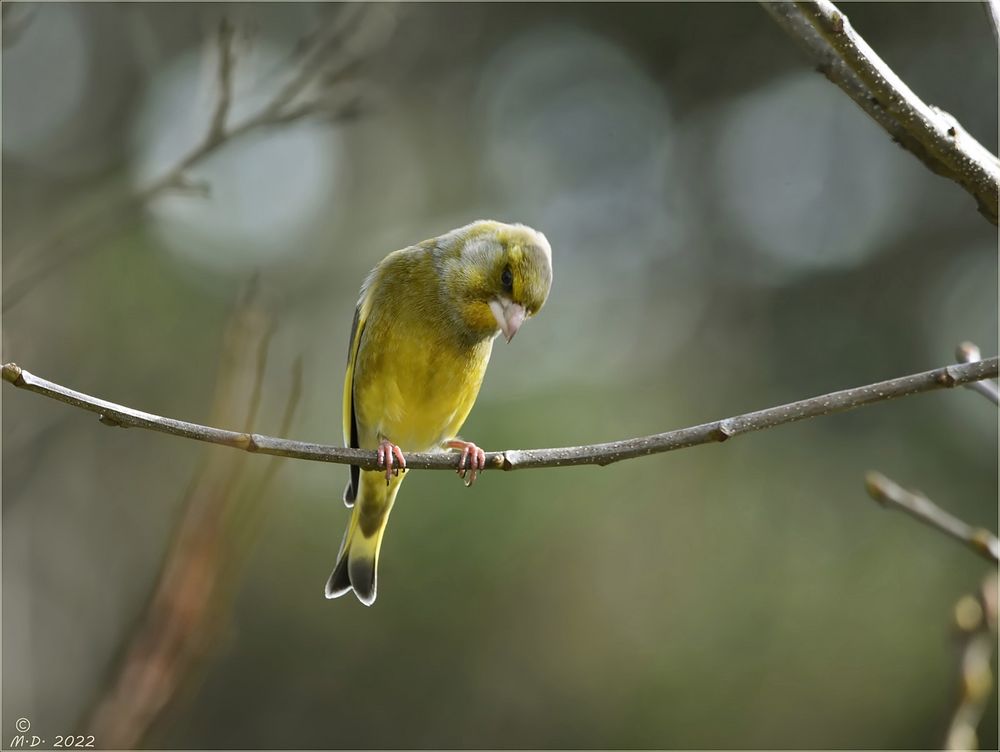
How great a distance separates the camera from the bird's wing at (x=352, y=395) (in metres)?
4.44

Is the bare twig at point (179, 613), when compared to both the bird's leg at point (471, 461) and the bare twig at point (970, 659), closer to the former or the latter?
the bird's leg at point (471, 461)

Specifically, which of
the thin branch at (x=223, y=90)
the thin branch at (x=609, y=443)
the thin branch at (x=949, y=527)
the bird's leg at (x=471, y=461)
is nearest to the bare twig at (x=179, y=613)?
the thin branch at (x=609, y=443)

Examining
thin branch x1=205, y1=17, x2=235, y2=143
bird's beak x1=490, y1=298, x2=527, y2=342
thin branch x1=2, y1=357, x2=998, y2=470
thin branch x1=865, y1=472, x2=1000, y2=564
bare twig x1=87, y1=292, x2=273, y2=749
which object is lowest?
bare twig x1=87, y1=292, x2=273, y2=749

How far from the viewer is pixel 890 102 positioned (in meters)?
2.43

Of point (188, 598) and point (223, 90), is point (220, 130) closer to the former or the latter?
point (223, 90)

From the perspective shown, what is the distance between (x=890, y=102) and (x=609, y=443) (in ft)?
3.34

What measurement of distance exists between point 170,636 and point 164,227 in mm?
8354

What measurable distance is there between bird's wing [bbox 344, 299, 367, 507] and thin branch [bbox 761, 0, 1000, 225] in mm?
2276

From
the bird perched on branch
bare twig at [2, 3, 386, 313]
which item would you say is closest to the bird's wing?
the bird perched on branch

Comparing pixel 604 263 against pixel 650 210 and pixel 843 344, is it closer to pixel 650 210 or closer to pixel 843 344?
pixel 650 210

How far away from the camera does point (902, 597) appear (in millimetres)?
7801

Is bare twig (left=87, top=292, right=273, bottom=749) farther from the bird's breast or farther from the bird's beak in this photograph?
the bird's breast

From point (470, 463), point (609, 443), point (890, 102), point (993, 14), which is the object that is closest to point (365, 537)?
point (470, 463)

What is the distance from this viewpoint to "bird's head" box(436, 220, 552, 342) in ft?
13.1
